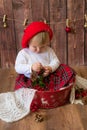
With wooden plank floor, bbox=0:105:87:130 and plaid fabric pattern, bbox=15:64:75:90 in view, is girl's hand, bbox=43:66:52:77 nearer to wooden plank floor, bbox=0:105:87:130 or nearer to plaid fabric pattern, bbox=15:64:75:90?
plaid fabric pattern, bbox=15:64:75:90

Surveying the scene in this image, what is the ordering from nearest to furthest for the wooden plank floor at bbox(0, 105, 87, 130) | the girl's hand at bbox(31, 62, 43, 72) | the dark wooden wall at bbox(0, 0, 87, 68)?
the wooden plank floor at bbox(0, 105, 87, 130) → the girl's hand at bbox(31, 62, 43, 72) → the dark wooden wall at bbox(0, 0, 87, 68)

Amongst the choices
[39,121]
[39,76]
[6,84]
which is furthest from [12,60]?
[39,121]

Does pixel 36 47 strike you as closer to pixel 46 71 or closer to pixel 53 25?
pixel 46 71

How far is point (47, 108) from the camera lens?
1535mm

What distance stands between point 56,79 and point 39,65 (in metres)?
0.14

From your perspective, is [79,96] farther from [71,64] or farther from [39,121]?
[71,64]

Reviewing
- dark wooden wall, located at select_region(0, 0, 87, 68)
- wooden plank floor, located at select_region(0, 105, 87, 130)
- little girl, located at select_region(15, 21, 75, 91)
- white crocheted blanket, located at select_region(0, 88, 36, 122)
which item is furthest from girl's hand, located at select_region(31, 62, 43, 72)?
dark wooden wall, located at select_region(0, 0, 87, 68)

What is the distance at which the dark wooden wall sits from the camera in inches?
80.4

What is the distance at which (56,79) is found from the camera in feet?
5.26

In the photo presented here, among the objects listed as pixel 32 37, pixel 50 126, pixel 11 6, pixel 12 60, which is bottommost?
pixel 50 126

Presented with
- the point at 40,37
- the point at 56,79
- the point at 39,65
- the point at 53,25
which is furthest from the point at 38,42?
the point at 53,25

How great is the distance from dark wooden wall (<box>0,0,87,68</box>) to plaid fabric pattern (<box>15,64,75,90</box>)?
21.5 inches

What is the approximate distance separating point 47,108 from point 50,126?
175 millimetres

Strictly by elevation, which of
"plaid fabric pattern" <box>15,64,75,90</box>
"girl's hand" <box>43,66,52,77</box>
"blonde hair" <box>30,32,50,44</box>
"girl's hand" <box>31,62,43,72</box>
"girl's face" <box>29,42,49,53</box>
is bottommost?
"plaid fabric pattern" <box>15,64,75,90</box>
